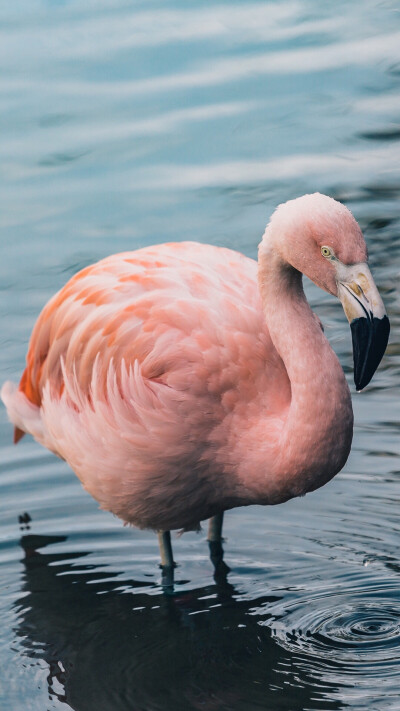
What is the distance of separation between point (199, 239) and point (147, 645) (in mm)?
4151

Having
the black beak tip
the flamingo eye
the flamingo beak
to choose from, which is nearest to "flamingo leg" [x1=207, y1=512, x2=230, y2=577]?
the black beak tip

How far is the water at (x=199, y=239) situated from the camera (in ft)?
16.3

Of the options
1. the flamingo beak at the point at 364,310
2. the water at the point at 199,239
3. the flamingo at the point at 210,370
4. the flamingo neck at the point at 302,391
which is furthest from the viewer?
the water at the point at 199,239

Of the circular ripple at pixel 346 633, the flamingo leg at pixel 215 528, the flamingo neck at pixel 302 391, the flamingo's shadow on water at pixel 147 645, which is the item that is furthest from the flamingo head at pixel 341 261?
the flamingo leg at pixel 215 528

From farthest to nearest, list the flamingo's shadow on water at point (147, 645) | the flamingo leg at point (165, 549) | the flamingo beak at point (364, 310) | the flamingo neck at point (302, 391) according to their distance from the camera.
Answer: the flamingo leg at point (165, 549)
the flamingo's shadow on water at point (147, 645)
the flamingo neck at point (302, 391)
the flamingo beak at point (364, 310)

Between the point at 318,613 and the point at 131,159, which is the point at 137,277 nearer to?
the point at 318,613

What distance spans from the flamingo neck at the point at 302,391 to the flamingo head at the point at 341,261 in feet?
0.51

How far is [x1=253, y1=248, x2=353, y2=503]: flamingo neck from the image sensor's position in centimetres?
457

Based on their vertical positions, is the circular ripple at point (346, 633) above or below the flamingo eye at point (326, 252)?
below

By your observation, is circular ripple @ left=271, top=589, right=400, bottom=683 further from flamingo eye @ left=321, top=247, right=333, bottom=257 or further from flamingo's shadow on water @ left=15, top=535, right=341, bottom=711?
flamingo eye @ left=321, top=247, right=333, bottom=257

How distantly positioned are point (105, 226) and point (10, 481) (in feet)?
10.3

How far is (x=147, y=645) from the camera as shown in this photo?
517cm

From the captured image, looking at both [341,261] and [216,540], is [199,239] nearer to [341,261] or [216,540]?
[216,540]

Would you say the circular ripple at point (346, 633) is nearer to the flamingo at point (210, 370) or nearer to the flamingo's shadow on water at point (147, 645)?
the flamingo's shadow on water at point (147, 645)
